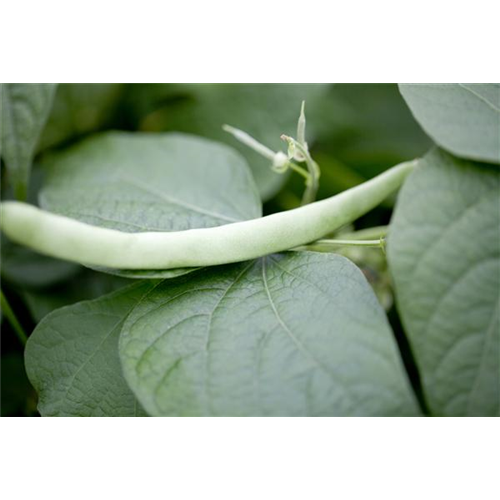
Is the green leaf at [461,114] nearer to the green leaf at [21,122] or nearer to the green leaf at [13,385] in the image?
the green leaf at [21,122]

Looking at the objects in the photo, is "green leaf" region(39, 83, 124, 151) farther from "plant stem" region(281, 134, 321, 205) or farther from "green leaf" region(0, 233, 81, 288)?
"plant stem" region(281, 134, 321, 205)

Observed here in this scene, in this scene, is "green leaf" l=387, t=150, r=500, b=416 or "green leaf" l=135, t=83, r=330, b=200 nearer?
"green leaf" l=387, t=150, r=500, b=416

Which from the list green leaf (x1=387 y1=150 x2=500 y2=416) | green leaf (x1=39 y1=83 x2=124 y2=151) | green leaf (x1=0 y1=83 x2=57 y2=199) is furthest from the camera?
green leaf (x1=39 y1=83 x2=124 y2=151)

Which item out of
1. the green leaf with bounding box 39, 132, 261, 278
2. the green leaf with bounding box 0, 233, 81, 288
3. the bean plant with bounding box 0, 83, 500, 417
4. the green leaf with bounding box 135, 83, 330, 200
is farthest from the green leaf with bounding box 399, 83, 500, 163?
the green leaf with bounding box 0, 233, 81, 288

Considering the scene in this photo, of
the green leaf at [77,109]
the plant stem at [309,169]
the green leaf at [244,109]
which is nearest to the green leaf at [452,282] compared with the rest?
the plant stem at [309,169]

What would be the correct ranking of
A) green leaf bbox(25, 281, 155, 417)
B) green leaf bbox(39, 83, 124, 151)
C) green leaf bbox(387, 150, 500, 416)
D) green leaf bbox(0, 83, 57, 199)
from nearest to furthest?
green leaf bbox(387, 150, 500, 416) < green leaf bbox(25, 281, 155, 417) < green leaf bbox(0, 83, 57, 199) < green leaf bbox(39, 83, 124, 151)

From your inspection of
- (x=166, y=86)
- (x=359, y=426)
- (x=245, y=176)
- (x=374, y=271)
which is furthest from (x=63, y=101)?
(x=359, y=426)

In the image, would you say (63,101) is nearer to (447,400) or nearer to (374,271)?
(374,271)
